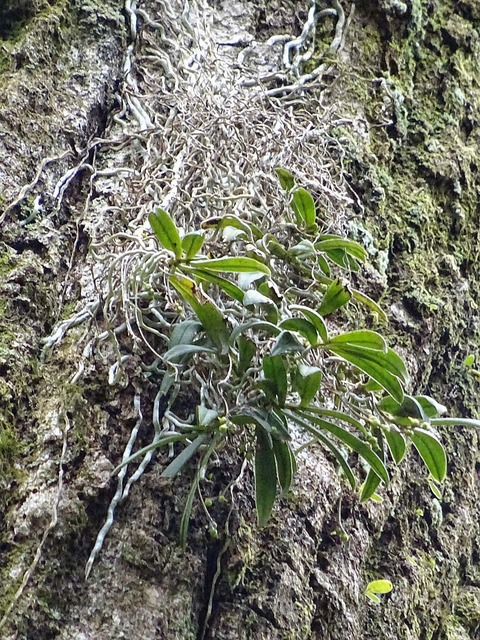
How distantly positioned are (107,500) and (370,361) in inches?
14.3

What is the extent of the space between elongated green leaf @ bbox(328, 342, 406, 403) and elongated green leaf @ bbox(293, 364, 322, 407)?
48 millimetres

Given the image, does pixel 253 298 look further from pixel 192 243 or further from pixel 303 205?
pixel 303 205

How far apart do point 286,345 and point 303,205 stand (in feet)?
0.98

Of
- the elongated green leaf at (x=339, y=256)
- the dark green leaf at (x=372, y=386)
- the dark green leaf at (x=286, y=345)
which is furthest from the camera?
the elongated green leaf at (x=339, y=256)

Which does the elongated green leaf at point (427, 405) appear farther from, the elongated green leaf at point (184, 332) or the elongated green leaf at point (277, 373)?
the elongated green leaf at point (184, 332)

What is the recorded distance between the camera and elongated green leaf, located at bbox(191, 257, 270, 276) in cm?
87

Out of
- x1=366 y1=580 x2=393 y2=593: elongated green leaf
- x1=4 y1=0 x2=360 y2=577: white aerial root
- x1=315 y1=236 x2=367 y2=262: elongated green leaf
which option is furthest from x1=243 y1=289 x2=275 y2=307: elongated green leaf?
x1=366 y1=580 x2=393 y2=593: elongated green leaf

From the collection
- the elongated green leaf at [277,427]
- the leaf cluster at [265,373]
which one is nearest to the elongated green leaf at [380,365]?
the leaf cluster at [265,373]

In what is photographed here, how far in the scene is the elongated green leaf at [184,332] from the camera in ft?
2.88

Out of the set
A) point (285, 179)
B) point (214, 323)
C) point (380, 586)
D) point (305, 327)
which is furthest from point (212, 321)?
point (380, 586)

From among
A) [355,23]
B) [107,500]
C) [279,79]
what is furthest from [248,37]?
[107,500]

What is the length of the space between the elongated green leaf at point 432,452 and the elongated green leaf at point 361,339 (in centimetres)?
12

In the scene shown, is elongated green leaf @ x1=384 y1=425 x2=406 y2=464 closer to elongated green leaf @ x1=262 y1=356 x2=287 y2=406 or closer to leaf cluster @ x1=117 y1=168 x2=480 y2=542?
leaf cluster @ x1=117 y1=168 x2=480 y2=542

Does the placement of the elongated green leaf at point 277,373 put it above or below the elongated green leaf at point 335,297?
below
